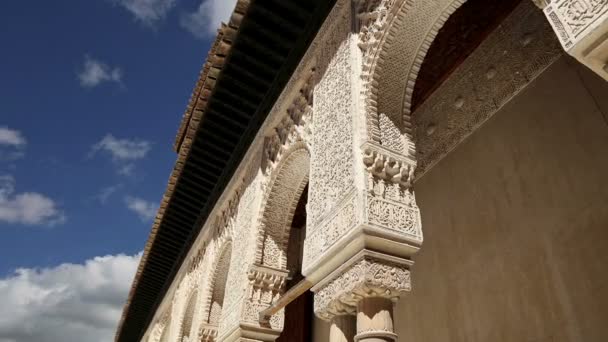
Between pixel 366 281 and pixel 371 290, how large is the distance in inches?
2.8

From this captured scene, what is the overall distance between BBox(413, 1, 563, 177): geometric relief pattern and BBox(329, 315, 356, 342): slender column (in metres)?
3.20

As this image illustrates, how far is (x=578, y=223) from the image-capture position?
12.0ft

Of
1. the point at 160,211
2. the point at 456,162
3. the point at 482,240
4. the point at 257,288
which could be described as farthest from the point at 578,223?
the point at 160,211

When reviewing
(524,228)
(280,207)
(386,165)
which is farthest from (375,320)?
(524,228)

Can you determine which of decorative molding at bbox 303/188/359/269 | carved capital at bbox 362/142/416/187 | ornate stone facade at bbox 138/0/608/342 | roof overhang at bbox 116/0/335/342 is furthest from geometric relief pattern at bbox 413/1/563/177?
decorative molding at bbox 303/188/359/269

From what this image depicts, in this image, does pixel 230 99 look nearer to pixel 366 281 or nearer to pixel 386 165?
pixel 386 165

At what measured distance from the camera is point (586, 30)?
1.48 meters

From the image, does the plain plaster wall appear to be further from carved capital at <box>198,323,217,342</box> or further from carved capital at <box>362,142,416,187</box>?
carved capital at <box>198,323,217,342</box>

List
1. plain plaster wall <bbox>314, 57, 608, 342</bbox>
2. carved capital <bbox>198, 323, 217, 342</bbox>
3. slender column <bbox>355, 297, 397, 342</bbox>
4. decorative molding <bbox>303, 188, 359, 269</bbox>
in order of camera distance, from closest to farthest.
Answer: slender column <bbox>355, 297, 397, 342</bbox> → decorative molding <bbox>303, 188, 359, 269</bbox> → plain plaster wall <bbox>314, 57, 608, 342</bbox> → carved capital <bbox>198, 323, 217, 342</bbox>

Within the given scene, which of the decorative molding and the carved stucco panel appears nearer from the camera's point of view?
the decorative molding

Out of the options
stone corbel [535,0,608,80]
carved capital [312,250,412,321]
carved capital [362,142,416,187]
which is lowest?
carved capital [312,250,412,321]

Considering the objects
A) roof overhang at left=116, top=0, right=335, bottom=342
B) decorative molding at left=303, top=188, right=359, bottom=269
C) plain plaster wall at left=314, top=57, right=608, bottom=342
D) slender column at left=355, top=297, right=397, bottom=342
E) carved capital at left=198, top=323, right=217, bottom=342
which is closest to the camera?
slender column at left=355, top=297, right=397, bottom=342

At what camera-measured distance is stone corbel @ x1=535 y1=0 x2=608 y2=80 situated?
4.76 feet

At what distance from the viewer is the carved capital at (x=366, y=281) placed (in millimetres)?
2358
